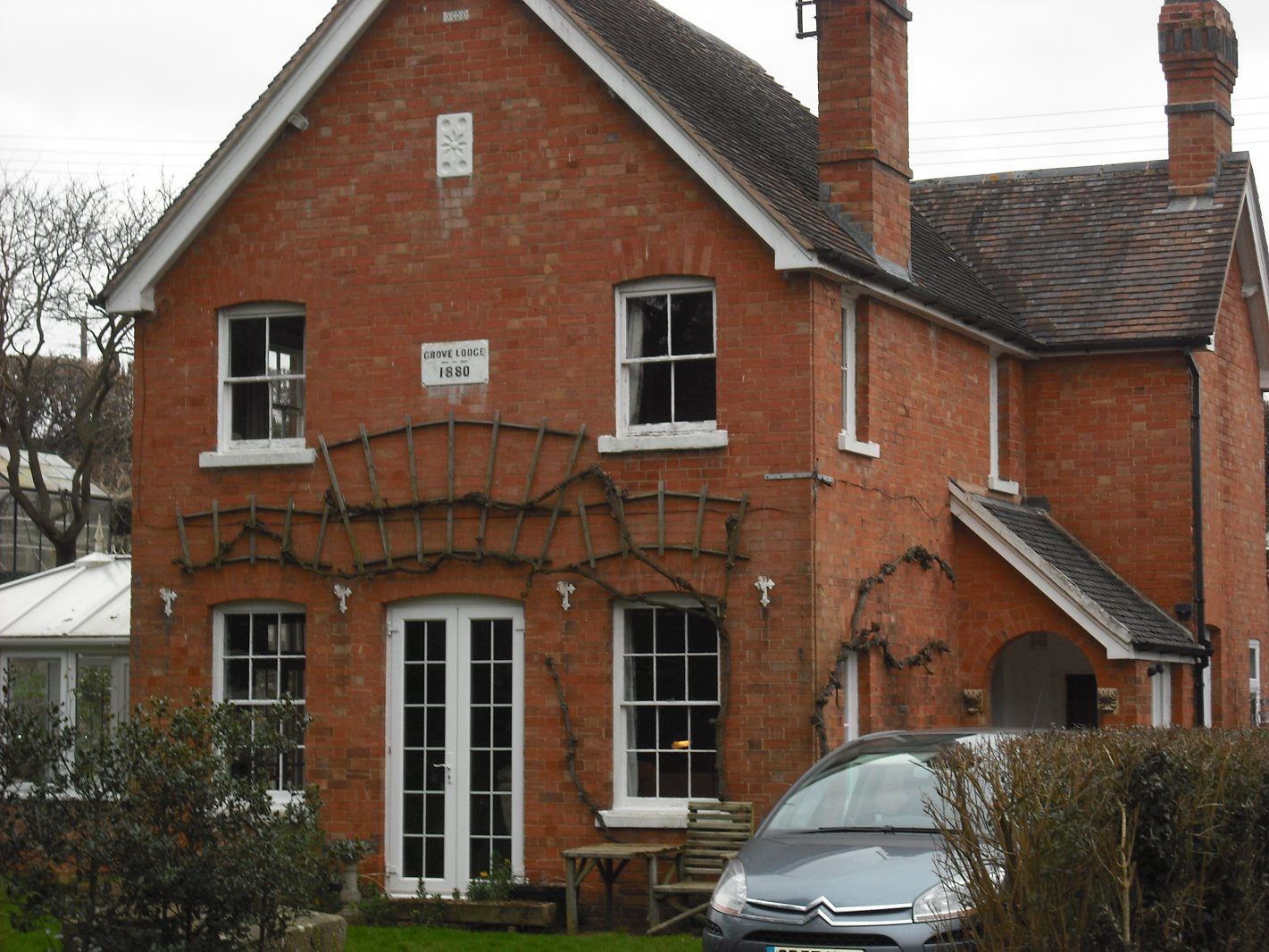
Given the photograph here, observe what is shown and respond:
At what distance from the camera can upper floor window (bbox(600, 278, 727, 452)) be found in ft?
57.4

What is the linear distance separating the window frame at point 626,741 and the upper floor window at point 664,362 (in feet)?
4.90

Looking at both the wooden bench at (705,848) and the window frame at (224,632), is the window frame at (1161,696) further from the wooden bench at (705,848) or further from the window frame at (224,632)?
the window frame at (224,632)

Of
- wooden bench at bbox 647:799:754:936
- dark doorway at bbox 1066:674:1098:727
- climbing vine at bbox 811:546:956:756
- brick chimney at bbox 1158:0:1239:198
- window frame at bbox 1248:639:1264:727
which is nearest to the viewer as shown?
wooden bench at bbox 647:799:754:936

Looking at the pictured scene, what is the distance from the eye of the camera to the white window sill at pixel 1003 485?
21.7 m

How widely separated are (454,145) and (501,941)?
7616mm

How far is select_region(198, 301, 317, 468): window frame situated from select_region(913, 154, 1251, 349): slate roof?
8833 millimetres

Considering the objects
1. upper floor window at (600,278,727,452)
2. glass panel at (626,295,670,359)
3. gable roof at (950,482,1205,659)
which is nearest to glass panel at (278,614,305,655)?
upper floor window at (600,278,727,452)

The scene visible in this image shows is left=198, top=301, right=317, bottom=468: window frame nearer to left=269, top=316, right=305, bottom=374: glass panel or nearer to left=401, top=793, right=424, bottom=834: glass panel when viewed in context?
left=269, top=316, right=305, bottom=374: glass panel

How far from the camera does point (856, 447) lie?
17.8 m

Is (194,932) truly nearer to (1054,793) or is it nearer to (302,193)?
(1054,793)

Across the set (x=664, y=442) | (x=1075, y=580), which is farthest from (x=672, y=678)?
(x=1075, y=580)

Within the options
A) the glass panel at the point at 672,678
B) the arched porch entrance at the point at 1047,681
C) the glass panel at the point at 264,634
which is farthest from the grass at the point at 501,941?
the arched porch entrance at the point at 1047,681

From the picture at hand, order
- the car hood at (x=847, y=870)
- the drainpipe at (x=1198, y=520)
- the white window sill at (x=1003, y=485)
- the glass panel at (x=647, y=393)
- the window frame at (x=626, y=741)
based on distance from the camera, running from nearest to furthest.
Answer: the car hood at (x=847, y=870) < the window frame at (x=626, y=741) < the glass panel at (x=647, y=393) < the white window sill at (x=1003, y=485) < the drainpipe at (x=1198, y=520)

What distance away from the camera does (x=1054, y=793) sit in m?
9.35
